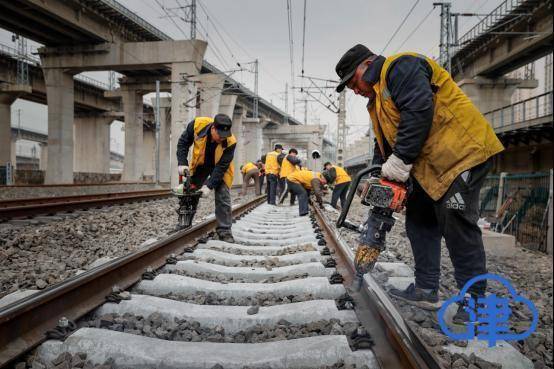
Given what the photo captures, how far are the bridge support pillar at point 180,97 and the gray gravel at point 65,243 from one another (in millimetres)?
15663

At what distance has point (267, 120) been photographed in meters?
47.6

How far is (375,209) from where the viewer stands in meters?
2.44

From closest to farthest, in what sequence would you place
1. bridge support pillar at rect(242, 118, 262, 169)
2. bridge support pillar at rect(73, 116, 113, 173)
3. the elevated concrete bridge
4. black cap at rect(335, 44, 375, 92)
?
black cap at rect(335, 44, 375, 92) → the elevated concrete bridge → bridge support pillar at rect(73, 116, 113, 173) → bridge support pillar at rect(242, 118, 262, 169)

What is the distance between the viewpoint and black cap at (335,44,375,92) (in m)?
2.44

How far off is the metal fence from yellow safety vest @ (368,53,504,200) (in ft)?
38.6

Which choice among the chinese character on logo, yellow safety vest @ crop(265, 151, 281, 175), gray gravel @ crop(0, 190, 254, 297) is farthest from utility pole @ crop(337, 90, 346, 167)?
the chinese character on logo

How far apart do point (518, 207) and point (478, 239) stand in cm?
1410

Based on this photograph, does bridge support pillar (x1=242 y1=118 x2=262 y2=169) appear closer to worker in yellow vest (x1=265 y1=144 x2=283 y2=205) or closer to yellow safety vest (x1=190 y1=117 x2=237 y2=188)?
worker in yellow vest (x1=265 y1=144 x2=283 y2=205)

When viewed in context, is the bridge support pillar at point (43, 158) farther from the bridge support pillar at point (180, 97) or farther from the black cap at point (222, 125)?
the black cap at point (222, 125)

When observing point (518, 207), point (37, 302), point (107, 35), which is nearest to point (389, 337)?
point (37, 302)

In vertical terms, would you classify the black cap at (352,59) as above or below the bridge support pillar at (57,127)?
below

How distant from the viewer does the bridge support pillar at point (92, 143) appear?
40594 millimetres

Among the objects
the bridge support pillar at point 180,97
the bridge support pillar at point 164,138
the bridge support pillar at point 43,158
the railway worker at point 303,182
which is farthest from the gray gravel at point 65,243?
the bridge support pillar at point 43,158

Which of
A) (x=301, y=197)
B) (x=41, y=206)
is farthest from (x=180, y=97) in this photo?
(x=41, y=206)
